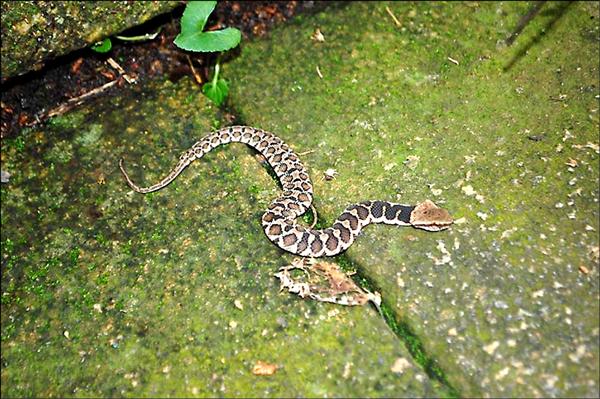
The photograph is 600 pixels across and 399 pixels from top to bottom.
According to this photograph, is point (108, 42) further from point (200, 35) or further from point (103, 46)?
point (200, 35)

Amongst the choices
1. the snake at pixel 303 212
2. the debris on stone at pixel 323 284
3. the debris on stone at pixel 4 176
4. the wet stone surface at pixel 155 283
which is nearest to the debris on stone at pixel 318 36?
the wet stone surface at pixel 155 283

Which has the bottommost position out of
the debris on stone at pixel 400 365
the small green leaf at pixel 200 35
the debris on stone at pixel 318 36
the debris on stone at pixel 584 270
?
the debris on stone at pixel 400 365

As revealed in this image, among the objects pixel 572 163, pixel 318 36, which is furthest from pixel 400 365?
pixel 318 36

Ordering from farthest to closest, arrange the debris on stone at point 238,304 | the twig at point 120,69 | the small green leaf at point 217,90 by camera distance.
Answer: the twig at point 120,69
the small green leaf at point 217,90
the debris on stone at point 238,304

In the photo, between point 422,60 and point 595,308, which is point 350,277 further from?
point 422,60

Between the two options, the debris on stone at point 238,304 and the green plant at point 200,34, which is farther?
the green plant at point 200,34

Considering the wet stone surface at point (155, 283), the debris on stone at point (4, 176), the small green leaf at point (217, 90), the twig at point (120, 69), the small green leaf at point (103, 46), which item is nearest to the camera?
the wet stone surface at point (155, 283)

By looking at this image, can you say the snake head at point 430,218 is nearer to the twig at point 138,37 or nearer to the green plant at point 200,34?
the green plant at point 200,34
